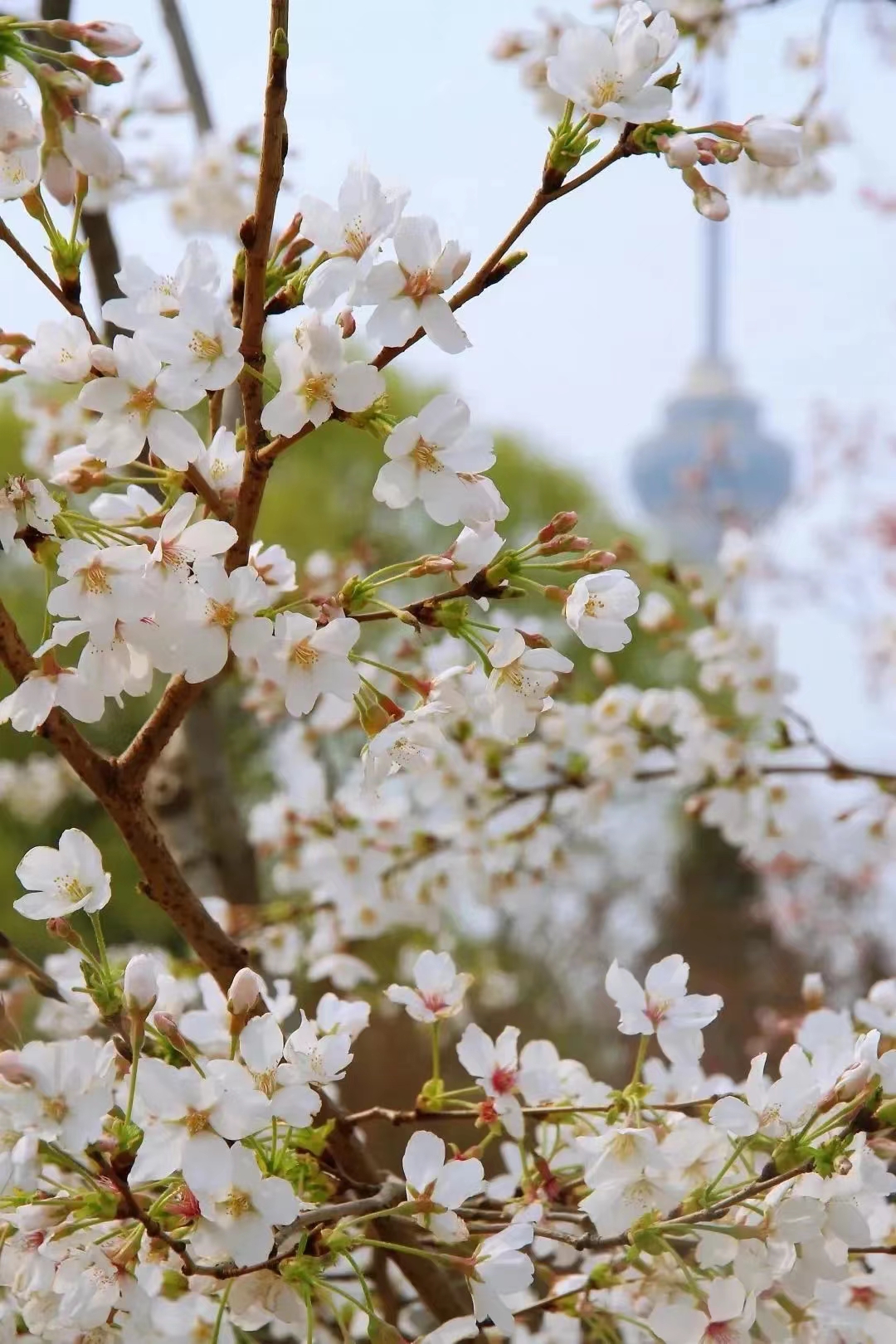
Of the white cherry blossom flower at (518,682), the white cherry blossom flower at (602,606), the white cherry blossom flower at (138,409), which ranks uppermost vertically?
the white cherry blossom flower at (138,409)

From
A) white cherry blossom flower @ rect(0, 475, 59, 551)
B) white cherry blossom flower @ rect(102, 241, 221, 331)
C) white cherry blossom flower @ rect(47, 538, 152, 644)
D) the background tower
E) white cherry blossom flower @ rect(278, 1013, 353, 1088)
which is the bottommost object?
the background tower

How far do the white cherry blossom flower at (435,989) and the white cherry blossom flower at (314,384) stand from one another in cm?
30

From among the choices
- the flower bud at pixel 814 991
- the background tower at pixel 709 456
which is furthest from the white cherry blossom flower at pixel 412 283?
the background tower at pixel 709 456

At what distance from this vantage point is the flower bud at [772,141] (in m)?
0.51

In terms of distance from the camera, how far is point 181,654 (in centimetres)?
51

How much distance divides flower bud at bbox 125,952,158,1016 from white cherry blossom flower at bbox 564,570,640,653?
22cm

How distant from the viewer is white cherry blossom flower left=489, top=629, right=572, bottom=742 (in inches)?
21.2

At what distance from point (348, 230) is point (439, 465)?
0.10m

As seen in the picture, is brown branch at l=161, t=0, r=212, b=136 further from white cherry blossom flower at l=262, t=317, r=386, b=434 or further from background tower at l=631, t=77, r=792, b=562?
background tower at l=631, t=77, r=792, b=562

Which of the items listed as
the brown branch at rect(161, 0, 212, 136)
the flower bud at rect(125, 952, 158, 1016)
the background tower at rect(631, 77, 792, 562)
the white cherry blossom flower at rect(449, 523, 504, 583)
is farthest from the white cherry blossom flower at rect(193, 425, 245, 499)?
the background tower at rect(631, 77, 792, 562)

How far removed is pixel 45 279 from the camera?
531mm

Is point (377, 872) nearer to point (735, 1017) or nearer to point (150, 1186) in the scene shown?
point (150, 1186)

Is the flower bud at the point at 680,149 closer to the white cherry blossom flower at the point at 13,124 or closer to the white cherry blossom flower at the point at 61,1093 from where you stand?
the white cherry blossom flower at the point at 13,124

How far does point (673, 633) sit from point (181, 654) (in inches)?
42.4
